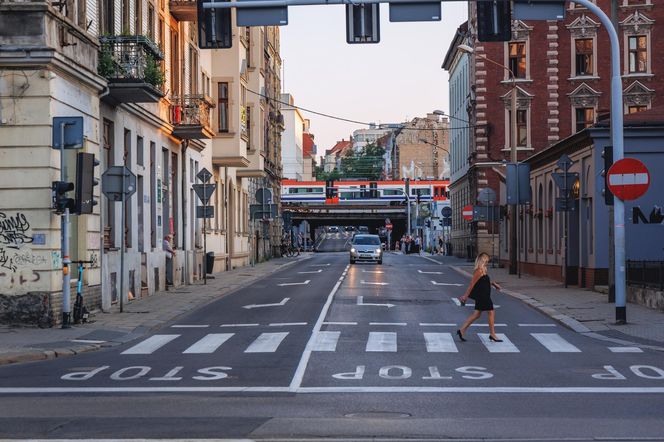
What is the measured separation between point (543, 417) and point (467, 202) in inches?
2659

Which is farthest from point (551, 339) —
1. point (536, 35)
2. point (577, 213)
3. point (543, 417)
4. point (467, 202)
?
point (467, 202)

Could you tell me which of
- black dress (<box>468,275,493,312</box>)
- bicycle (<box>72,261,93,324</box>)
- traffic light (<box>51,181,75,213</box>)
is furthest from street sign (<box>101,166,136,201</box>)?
black dress (<box>468,275,493,312</box>)

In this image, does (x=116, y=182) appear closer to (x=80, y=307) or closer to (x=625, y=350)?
Answer: (x=80, y=307)

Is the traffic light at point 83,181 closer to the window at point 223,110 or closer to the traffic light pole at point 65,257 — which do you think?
the traffic light pole at point 65,257

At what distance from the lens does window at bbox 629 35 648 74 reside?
221 ft

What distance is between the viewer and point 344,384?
541 inches

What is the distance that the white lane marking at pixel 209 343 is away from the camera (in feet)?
58.5

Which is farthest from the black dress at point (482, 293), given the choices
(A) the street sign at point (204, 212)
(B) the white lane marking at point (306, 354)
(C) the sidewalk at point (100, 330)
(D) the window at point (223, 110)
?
(D) the window at point (223, 110)

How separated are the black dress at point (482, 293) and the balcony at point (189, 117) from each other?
18.6 meters

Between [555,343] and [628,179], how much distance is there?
4.19 meters

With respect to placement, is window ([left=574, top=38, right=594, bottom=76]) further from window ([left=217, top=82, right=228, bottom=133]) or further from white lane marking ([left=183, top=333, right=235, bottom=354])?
white lane marking ([left=183, top=333, right=235, bottom=354])

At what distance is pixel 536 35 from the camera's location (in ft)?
225

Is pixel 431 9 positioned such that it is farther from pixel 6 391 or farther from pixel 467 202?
pixel 467 202

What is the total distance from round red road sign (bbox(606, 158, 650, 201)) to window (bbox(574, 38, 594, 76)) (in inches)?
1911
